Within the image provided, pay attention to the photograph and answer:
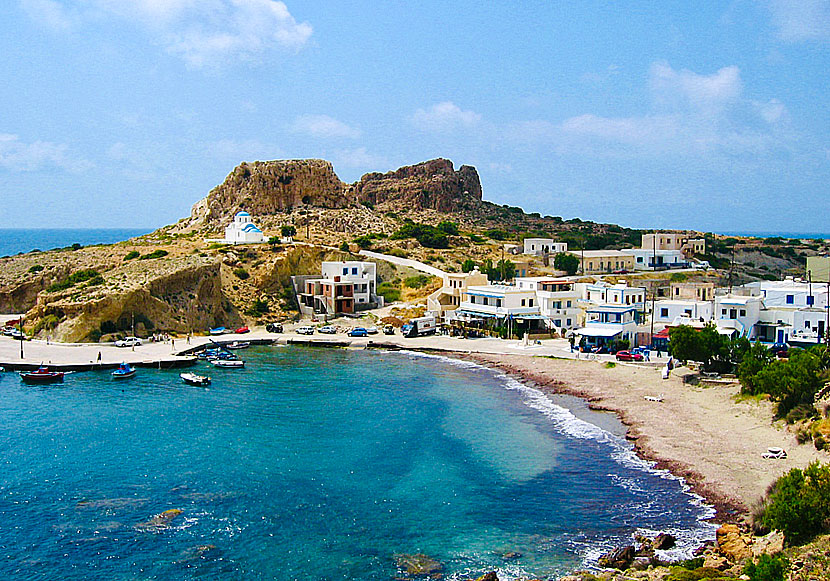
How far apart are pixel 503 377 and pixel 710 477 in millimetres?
23542

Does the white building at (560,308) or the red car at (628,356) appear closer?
the red car at (628,356)

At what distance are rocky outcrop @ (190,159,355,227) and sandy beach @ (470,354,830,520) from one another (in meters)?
67.9

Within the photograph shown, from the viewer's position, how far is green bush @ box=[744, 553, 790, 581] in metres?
19.2

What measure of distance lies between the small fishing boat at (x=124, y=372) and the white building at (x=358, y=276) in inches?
1158

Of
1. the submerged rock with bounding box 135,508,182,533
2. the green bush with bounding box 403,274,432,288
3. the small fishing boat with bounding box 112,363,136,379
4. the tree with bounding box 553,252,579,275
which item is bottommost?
the submerged rock with bounding box 135,508,182,533

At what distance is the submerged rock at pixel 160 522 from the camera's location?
85.6 ft

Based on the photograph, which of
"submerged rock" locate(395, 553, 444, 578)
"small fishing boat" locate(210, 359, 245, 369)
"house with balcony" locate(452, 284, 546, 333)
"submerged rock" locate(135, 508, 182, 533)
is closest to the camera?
"submerged rock" locate(395, 553, 444, 578)

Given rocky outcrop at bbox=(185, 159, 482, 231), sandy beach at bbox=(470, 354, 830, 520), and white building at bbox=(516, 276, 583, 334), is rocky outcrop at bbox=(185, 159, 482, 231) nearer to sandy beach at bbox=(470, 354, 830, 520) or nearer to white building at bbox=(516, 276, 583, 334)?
white building at bbox=(516, 276, 583, 334)

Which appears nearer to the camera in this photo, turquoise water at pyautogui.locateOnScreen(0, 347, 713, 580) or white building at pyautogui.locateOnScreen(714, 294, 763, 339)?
turquoise water at pyautogui.locateOnScreen(0, 347, 713, 580)

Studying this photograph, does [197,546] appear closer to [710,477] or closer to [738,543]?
[738,543]

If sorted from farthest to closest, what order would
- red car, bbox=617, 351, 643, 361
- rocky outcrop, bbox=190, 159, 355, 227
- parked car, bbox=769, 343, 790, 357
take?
rocky outcrop, bbox=190, 159, 355, 227 < red car, bbox=617, 351, 643, 361 < parked car, bbox=769, 343, 790, 357

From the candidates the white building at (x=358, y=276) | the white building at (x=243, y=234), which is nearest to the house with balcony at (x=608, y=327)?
the white building at (x=358, y=276)

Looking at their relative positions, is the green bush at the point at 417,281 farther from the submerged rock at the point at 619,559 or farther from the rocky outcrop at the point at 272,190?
the submerged rock at the point at 619,559

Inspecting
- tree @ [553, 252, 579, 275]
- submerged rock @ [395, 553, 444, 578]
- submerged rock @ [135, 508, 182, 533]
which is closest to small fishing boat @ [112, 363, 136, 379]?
submerged rock @ [135, 508, 182, 533]
